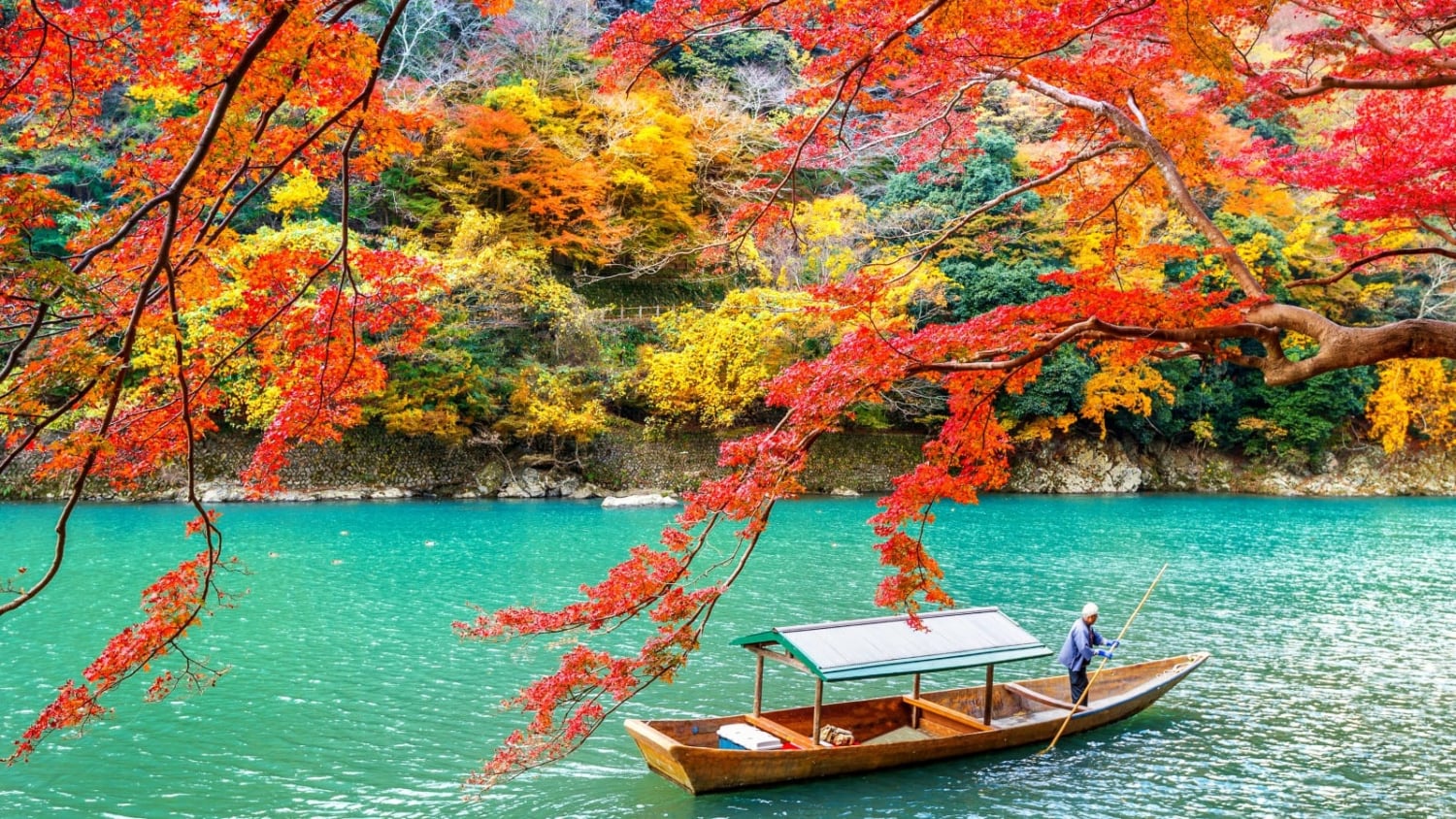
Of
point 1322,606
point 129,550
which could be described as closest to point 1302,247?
point 1322,606

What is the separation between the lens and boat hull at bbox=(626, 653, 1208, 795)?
733cm

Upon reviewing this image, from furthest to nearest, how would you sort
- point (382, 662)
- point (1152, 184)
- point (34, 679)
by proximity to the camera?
1. point (382, 662)
2. point (34, 679)
3. point (1152, 184)

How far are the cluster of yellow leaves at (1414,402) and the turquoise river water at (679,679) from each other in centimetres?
1171

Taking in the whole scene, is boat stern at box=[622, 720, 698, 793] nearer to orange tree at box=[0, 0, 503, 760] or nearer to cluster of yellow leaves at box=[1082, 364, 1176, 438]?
orange tree at box=[0, 0, 503, 760]

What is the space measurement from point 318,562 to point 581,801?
10.2 m

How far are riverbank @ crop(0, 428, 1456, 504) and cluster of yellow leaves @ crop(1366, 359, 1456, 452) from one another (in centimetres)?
84

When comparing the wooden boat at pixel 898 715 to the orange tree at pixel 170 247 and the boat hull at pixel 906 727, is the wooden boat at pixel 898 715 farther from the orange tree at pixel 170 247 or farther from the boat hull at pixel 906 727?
the orange tree at pixel 170 247

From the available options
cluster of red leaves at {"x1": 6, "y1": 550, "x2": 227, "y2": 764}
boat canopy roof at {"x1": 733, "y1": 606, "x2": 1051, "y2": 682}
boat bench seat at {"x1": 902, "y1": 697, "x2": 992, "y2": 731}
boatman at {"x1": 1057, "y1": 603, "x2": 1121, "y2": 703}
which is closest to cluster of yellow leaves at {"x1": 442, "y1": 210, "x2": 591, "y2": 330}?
boat canopy roof at {"x1": 733, "y1": 606, "x2": 1051, "y2": 682}

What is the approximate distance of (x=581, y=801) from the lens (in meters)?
7.17

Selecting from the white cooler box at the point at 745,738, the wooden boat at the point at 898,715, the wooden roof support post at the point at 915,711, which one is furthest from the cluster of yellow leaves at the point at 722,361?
the white cooler box at the point at 745,738

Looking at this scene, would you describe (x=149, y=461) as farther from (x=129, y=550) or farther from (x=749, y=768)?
(x=129, y=550)

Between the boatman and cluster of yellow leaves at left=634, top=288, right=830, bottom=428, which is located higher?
cluster of yellow leaves at left=634, top=288, right=830, bottom=428

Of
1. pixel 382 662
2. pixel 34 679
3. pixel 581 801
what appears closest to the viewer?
pixel 581 801

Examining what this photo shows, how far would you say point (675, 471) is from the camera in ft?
85.1
